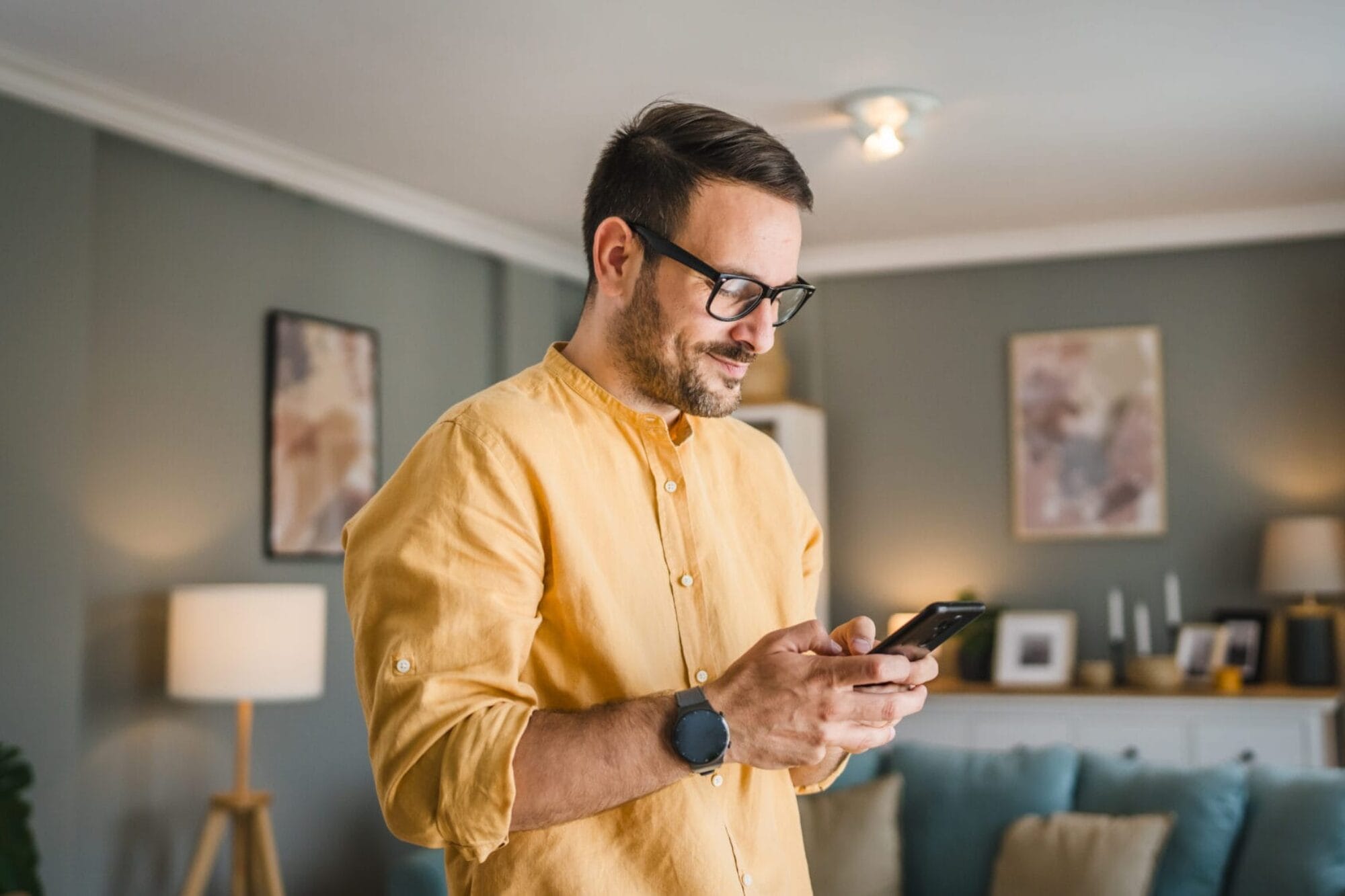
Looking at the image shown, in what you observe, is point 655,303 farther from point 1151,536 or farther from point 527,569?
point 1151,536

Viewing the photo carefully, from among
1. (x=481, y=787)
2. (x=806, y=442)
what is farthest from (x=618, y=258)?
(x=806, y=442)

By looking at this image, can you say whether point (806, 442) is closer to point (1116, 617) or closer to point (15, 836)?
point (1116, 617)

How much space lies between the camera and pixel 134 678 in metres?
3.68

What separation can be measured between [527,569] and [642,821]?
24 centimetres

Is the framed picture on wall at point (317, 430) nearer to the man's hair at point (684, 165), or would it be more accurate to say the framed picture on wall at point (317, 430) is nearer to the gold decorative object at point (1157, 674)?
the gold decorative object at point (1157, 674)

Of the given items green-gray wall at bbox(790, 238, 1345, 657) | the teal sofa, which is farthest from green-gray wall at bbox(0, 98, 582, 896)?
green-gray wall at bbox(790, 238, 1345, 657)

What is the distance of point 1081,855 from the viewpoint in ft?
10.4

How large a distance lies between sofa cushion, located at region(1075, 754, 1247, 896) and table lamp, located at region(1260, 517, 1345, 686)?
1723mm

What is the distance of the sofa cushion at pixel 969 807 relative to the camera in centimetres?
342

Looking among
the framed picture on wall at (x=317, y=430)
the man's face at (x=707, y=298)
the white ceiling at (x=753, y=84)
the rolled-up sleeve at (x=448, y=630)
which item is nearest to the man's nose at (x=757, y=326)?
the man's face at (x=707, y=298)

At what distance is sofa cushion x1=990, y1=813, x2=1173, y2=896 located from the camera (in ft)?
10.2

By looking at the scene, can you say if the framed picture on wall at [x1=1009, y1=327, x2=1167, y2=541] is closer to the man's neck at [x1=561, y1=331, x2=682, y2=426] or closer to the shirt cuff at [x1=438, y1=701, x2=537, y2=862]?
the man's neck at [x1=561, y1=331, x2=682, y2=426]

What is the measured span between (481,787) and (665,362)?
432 mm

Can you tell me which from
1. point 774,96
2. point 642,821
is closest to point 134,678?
point 774,96
